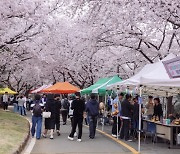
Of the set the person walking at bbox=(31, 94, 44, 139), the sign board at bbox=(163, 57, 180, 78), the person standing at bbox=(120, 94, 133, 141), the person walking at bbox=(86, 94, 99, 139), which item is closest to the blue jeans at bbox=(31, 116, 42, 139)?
the person walking at bbox=(31, 94, 44, 139)

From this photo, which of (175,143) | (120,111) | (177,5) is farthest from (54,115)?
(177,5)

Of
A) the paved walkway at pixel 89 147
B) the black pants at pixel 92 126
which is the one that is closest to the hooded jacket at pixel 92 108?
the black pants at pixel 92 126

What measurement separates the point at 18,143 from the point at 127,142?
4052mm

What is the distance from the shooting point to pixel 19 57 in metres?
32.0

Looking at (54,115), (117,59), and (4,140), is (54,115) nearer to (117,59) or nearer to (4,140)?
(4,140)

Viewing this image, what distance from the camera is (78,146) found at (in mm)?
11977

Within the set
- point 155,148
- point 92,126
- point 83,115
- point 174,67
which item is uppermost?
point 174,67

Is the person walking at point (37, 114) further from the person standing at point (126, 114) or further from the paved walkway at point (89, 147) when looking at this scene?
the person standing at point (126, 114)

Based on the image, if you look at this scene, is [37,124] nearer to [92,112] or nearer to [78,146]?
[92,112]

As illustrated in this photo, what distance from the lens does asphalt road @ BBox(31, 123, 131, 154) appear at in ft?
35.7

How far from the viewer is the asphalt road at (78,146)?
35.7 ft

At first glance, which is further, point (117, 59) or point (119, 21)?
point (117, 59)

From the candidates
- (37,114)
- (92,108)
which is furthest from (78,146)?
(37,114)

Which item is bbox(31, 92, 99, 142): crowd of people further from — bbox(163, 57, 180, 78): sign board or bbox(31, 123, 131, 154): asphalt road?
bbox(163, 57, 180, 78): sign board
